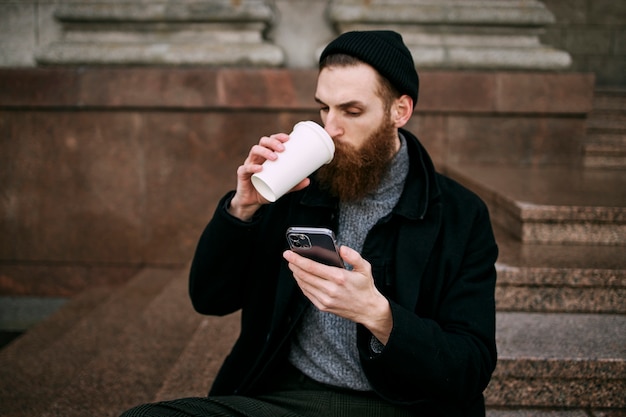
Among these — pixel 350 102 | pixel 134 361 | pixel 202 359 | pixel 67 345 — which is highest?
pixel 350 102

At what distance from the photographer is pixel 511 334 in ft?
9.14

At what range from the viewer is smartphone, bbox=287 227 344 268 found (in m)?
1.40

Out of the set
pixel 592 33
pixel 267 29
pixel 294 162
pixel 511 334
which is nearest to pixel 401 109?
pixel 294 162

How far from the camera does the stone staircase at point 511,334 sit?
101 inches

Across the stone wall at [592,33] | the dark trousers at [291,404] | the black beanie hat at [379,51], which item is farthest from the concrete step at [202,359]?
the stone wall at [592,33]

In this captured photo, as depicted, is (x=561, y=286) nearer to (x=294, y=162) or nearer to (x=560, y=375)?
(x=560, y=375)

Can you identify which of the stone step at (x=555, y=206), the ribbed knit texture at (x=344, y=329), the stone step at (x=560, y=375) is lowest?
the stone step at (x=560, y=375)

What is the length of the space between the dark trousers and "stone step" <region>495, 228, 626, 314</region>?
4.96 feet

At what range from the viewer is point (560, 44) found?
26.6 ft

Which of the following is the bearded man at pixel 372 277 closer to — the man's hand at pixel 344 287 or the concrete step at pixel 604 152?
the man's hand at pixel 344 287

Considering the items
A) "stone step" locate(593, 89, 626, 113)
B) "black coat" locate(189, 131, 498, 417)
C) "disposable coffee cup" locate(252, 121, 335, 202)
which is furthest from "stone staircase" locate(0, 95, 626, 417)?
"stone step" locate(593, 89, 626, 113)

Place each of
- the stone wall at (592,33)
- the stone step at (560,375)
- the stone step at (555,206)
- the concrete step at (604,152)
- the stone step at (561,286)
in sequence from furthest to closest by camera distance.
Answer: the stone wall at (592,33) → the concrete step at (604,152) → the stone step at (555,206) → the stone step at (561,286) → the stone step at (560,375)

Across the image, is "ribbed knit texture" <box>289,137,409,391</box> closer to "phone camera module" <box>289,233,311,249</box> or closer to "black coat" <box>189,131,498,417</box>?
"black coat" <box>189,131,498,417</box>

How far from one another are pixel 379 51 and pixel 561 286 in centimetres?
183
